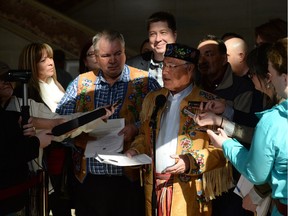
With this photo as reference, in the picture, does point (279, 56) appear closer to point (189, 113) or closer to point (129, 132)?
point (189, 113)

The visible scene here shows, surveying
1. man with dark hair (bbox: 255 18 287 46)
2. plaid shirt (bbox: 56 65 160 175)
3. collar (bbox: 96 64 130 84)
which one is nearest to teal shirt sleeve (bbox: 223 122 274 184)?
plaid shirt (bbox: 56 65 160 175)

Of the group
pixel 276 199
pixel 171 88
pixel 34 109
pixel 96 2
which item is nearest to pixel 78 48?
pixel 96 2

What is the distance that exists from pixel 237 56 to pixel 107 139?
5.44ft

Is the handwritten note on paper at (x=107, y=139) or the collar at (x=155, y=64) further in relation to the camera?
the collar at (x=155, y=64)

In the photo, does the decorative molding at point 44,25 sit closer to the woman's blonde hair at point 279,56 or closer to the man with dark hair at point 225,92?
the man with dark hair at point 225,92

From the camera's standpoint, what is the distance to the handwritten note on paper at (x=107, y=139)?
4078mm

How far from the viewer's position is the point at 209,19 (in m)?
11.6

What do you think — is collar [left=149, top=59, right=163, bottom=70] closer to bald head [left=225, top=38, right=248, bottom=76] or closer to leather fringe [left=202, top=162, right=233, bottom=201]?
bald head [left=225, top=38, right=248, bottom=76]

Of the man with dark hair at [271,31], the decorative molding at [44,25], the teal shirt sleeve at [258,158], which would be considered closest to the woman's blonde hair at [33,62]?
the man with dark hair at [271,31]

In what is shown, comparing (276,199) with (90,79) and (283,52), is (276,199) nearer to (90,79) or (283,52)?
(283,52)

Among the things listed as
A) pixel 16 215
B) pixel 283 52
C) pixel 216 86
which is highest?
pixel 283 52

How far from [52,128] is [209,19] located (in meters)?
7.98

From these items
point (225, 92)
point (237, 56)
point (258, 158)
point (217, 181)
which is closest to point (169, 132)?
point (217, 181)

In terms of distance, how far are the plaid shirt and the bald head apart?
1091 millimetres
